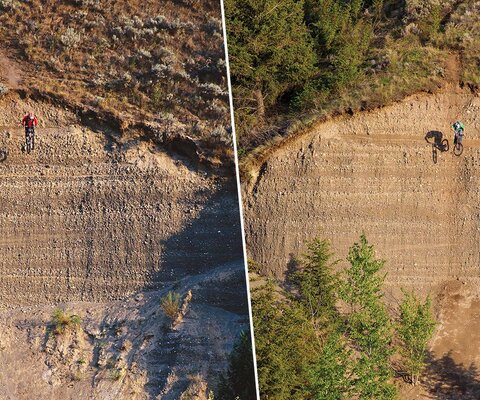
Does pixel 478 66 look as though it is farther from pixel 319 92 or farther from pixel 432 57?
pixel 319 92

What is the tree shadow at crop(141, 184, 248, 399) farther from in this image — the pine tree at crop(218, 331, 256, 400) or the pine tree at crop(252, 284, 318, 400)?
the pine tree at crop(252, 284, 318, 400)

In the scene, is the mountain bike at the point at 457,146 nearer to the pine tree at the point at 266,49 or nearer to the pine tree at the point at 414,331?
the pine tree at the point at 414,331

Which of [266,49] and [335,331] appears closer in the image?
[266,49]

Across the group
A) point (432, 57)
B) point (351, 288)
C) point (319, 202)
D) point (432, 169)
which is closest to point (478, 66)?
point (432, 57)

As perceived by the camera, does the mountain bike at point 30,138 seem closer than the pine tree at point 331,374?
No

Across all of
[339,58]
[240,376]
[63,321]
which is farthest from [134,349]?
[339,58]

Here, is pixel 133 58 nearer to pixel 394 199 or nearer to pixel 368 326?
pixel 394 199

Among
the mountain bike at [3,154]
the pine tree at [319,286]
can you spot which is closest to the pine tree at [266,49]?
the pine tree at [319,286]
